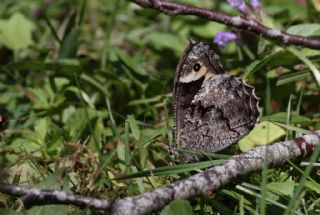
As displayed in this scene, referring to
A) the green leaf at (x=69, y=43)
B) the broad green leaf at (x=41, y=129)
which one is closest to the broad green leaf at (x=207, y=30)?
the green leaf at (x=69, y=43)

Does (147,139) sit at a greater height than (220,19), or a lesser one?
lesser

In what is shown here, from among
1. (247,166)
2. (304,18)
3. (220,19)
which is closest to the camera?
(247,166)

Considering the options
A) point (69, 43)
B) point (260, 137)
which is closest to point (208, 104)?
point (260, 137)

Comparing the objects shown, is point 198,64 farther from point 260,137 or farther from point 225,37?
point 225,37

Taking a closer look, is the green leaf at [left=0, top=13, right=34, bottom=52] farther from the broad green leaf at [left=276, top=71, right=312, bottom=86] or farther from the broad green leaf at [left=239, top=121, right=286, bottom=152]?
the broad green leaf at [left=239, top=121, right=286, bottom=152]

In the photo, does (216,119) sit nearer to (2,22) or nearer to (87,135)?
(87,135)

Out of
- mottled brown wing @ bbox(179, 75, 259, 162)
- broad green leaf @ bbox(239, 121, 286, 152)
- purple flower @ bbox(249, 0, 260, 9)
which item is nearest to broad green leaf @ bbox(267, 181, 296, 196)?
mottled brown wing @ bbox(179, 75, 259, 162)

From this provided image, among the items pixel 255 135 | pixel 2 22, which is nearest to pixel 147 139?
pixel 255 135

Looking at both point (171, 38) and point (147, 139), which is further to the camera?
point (171, 38)
